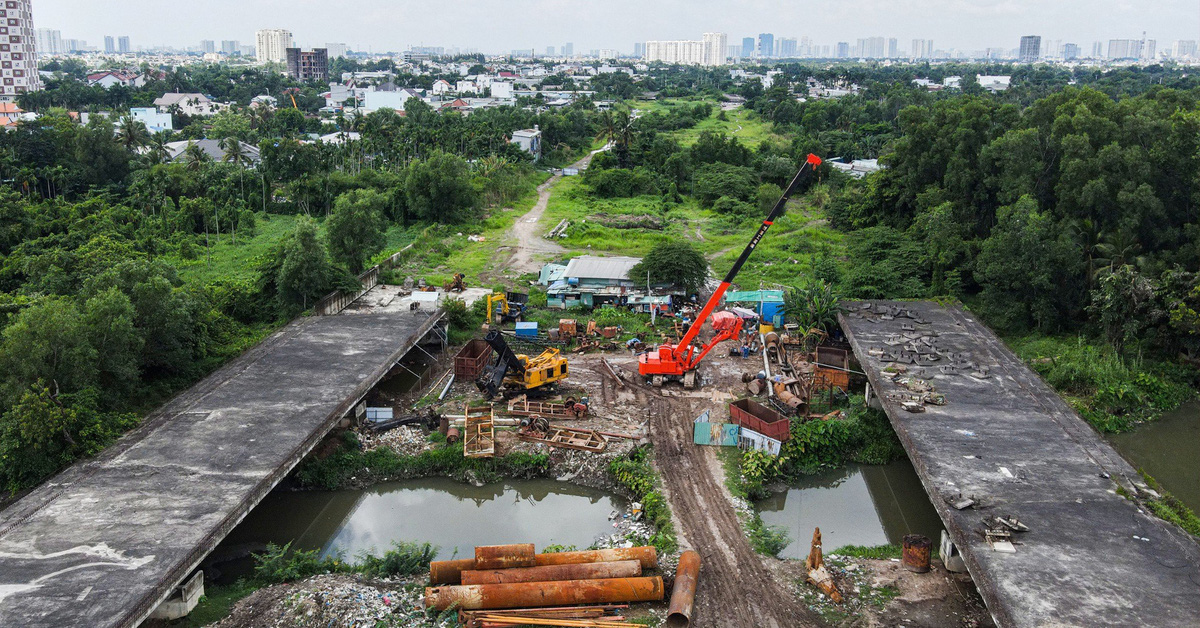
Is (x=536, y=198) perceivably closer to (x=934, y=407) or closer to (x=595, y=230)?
(x=595, y=230)

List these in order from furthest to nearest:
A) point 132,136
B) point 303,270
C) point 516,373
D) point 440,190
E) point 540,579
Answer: point 132,136
point 440,190
point 303,270
point 516,373
point 540,579

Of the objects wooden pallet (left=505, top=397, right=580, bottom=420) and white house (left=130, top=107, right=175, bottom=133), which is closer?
wooden pallet (left=505, top=397, right=580, bottom=420)

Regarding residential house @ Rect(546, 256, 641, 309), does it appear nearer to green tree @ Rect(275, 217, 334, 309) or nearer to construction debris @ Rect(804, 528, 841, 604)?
green tree @ Rect(275, 217, 334, 309)

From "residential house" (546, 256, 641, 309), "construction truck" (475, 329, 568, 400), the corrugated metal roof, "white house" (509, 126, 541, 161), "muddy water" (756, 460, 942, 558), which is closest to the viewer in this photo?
"muddy water" (756, 460, 942, 558)

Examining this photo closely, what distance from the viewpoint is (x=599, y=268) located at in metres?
35.0

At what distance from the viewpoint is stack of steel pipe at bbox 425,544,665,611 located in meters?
15.5

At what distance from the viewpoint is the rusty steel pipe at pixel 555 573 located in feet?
52.0

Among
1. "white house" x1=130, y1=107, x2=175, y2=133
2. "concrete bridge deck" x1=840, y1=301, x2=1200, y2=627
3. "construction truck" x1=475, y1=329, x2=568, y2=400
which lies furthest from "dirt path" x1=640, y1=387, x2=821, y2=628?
"white house" x1=130, y1=107, x2=175, y2=133

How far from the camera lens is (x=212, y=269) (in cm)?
3988

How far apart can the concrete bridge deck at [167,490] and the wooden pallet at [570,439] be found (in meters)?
4.75

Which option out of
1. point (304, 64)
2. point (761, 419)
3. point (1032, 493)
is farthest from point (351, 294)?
point (304, 64)

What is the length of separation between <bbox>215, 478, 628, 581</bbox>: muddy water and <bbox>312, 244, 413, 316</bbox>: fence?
11069 millimetres

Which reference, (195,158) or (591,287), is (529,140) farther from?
(591,287)

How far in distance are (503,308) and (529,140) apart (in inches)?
1610
